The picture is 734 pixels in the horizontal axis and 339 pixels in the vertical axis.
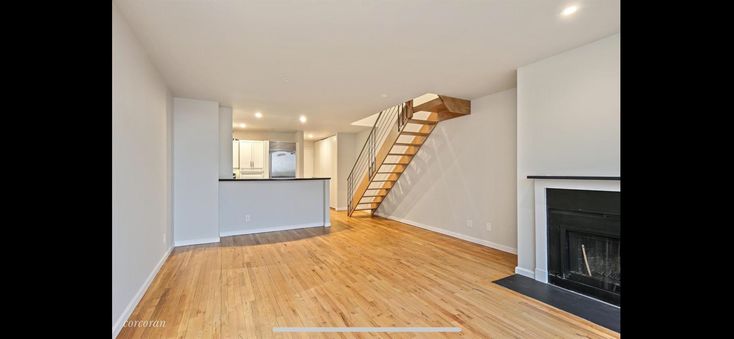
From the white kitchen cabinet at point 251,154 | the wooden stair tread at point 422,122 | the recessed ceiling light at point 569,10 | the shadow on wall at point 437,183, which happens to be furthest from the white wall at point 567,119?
the white kitchen cabinet at point 251,154

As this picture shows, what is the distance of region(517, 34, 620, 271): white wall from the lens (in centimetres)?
249

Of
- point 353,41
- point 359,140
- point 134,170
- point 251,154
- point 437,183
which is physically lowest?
point 437,183

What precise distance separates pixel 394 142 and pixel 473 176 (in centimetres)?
153

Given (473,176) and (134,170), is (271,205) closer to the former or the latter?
(134,170)

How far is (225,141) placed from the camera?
502 cm

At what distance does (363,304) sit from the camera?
2.43 metres

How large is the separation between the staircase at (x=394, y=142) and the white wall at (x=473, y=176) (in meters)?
0.20

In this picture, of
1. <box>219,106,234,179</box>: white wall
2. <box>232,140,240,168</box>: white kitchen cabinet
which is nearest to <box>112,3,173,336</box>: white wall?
<box>219,106,234,179</box>: white wall

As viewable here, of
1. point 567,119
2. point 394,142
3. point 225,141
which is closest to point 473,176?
point 394,142

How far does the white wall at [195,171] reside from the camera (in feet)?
13.8

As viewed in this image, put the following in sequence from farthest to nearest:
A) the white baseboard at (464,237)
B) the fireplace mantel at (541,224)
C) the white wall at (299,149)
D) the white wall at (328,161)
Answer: the white wall at (328,161) → the white wall at (299,149) → the white baseboard at (464,237) → the fireplace mantel at (541,224)

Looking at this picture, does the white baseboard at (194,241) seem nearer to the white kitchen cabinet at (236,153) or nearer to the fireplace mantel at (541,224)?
the white kitchen cabinet at (236,153)
